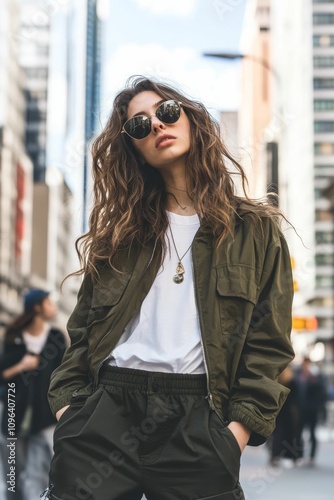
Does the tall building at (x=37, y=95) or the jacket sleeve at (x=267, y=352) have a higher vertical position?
the tall building at (x=37, y=95)

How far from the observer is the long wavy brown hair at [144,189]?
109 inches

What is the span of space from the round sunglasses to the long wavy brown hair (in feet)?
0.28

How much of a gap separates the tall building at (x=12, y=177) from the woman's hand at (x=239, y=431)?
82800mm

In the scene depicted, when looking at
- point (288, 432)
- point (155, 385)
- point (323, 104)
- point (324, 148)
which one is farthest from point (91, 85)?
point (155, 385)

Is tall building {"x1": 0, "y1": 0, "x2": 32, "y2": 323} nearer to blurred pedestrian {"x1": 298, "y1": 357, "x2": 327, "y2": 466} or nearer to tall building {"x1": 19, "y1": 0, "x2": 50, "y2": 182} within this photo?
tall building {"x1": 19, "y1": 0, "x2": 50, "y2": 182}

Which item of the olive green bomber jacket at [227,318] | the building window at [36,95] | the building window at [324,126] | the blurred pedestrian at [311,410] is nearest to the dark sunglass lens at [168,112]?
the olive green bomber jacket at [227,318]

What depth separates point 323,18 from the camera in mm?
99375

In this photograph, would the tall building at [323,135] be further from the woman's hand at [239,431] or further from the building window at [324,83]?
the woman's hand at [239,431]

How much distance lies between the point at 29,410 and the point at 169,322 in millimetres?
4371

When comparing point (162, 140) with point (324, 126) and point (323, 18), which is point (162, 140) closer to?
point (324, 126)

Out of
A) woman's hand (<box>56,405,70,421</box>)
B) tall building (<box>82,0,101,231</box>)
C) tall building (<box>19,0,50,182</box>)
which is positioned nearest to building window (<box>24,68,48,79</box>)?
tall building (<box>19,0,50,182</box>)

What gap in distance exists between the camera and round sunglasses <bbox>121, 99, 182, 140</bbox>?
285cm

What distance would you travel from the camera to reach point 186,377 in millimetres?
2475

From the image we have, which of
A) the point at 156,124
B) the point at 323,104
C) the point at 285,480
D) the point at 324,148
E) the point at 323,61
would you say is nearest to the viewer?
the point at 156,124
